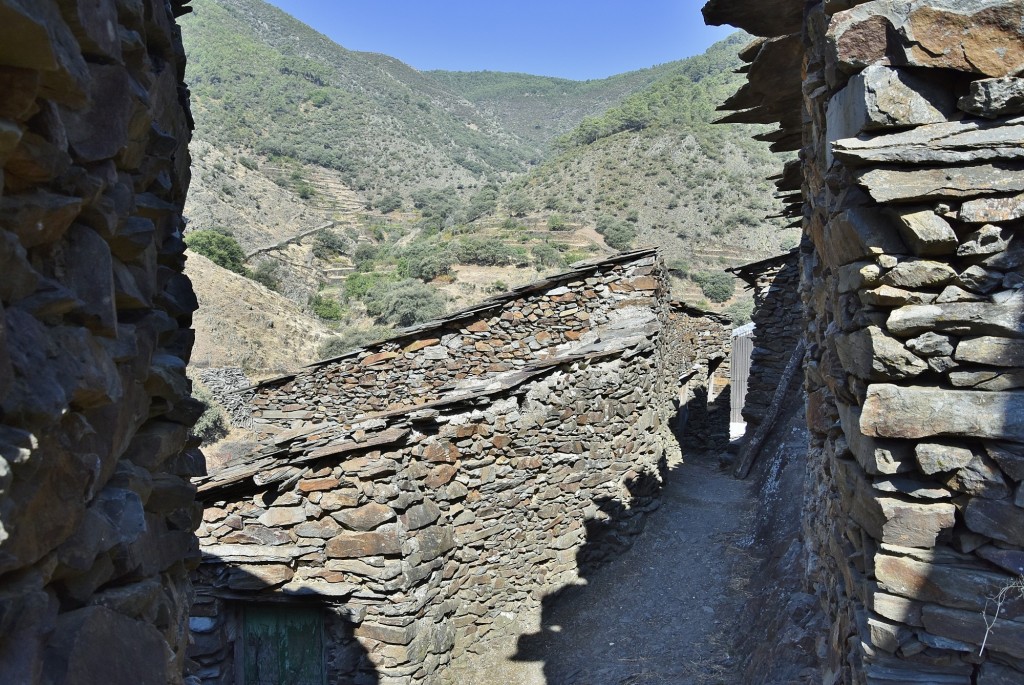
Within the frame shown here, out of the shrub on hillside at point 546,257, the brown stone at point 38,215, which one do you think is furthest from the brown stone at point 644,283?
the shrub on hillside at point 546,257

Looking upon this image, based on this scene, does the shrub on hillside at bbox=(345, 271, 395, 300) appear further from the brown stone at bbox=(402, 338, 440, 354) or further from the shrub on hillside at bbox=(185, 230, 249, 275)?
the brown stone at bbox=(402, 338, 440, 354)

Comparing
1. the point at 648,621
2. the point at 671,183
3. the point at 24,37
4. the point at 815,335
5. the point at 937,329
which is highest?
the point at 671,183

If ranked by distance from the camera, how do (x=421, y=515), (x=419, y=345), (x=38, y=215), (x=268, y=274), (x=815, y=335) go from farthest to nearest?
(x=268, y=274) → (x=419, y=345) → (x=421, y=515) → (x=815, y=335) → (x=38, y=215)

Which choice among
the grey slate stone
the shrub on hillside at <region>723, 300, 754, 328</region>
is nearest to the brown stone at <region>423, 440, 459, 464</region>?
the grey slate stone

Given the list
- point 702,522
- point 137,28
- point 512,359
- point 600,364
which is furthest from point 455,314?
point 137,28

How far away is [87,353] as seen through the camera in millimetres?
1892

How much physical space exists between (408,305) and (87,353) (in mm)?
21576

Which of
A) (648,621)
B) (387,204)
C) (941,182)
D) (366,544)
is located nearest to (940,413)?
(941,182)

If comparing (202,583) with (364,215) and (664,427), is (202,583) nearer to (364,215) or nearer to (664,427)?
(664,427)

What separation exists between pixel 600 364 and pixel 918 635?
5.82 metres

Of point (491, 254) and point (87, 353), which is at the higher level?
point (491, 254)

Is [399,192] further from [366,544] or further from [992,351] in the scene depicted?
[992,351]

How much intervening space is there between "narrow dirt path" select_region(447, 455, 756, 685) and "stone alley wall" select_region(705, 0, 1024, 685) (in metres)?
3.27

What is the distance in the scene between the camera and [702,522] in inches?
348
